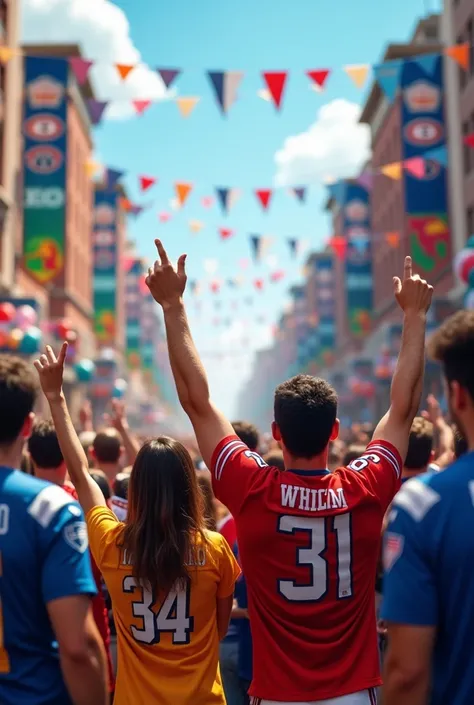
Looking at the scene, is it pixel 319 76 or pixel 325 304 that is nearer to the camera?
pixel 319 76

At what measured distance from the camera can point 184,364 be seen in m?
3.34

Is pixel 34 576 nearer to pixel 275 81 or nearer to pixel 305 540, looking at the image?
pixel 305 540

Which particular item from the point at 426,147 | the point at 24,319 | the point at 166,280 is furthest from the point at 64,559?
the point at 426,147

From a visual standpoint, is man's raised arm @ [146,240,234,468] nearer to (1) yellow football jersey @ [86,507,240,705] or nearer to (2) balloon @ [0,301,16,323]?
(1) yellow football jersey @ [86,507,240,705]

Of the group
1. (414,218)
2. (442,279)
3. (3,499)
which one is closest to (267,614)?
(3,499)

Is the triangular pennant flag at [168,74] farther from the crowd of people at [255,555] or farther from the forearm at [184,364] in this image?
the forearm at [184,364]

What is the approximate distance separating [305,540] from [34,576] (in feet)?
3.36

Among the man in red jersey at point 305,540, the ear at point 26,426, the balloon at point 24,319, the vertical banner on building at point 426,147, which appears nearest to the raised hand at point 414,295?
the man in red jersey at point 305,540

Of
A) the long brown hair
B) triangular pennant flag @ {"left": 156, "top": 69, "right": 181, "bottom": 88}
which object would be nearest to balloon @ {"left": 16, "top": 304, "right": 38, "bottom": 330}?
triangular pennant flag @ {"left": 156, "top": 69, "right": 181, "bottom": 88}

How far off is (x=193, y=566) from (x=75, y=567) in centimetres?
81

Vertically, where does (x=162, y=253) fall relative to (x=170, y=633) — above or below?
above

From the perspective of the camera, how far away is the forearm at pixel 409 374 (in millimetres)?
3416

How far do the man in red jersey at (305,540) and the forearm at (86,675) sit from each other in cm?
69

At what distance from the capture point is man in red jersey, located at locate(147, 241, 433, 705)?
9.87ft
